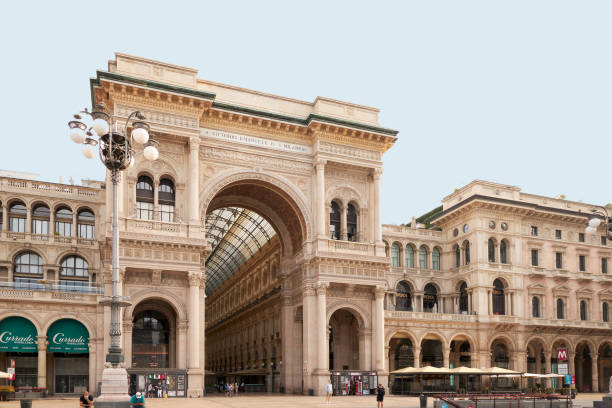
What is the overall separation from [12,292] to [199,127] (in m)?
17.7

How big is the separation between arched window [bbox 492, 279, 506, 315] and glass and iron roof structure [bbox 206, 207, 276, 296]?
23591 mm

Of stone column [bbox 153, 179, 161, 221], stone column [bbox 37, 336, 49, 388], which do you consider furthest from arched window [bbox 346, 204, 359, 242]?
stone column [bbox 37, 336, 49, 388]

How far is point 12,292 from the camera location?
47.2 metres

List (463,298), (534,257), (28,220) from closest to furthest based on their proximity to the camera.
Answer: (28,220) < (463,298) < (534,257)

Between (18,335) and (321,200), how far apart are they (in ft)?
79.0

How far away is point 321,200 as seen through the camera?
52.3 metres

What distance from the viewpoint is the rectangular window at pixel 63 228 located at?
56.1 metres

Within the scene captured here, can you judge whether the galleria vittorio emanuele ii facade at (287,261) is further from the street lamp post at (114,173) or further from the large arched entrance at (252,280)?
the street lamp post at (114,173)

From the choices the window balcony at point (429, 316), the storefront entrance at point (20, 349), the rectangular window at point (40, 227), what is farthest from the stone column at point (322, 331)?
the rectangular window at point (40, 227)

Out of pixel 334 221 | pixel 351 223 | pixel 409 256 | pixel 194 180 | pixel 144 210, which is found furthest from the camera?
pixel 409 256

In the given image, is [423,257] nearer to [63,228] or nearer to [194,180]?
[194,180]

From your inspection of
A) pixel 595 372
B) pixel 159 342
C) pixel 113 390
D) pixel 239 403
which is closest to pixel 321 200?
pixel 159 342

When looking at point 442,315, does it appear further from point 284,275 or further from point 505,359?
point 284,275

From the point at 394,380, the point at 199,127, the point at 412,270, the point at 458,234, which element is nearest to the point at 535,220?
the point at 458,234
